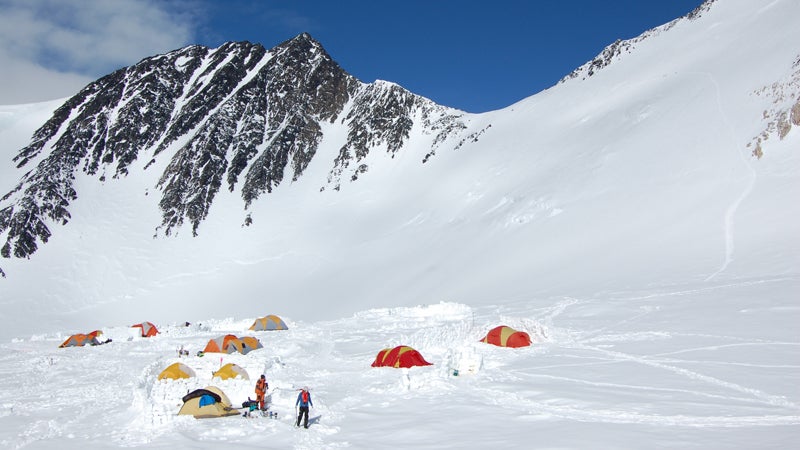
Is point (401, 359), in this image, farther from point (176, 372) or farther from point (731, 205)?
point (731, 205)

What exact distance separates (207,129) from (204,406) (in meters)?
80.5

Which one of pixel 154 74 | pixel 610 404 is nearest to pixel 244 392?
pixel 610 404

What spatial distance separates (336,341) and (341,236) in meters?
39.8

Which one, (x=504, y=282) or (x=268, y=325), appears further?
(x=504, y=282)

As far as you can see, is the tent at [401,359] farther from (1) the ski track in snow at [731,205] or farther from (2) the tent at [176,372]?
(1) the ski track in snow at [731,205]

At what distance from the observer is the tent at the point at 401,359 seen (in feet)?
67.3

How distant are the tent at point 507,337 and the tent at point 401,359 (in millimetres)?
3504

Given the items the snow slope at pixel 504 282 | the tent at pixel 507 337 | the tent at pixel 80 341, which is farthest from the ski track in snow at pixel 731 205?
the tent at pixel 80 341

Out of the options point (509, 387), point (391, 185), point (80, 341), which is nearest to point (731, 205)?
point (509, 387)

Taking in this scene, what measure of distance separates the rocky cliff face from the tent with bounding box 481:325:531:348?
2387 inches

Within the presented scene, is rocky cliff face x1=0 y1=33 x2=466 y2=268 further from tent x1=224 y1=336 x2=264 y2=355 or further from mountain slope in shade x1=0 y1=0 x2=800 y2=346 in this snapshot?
tent x1=224 y1=336 x2=264 y2=355

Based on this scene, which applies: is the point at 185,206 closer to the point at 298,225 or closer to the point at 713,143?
the point at 298,225

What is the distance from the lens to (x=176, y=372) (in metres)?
21.0

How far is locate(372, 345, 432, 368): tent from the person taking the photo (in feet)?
67.3
